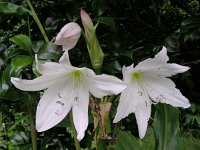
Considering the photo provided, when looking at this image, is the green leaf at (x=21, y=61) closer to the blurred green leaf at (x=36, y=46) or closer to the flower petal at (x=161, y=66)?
the blurred green leaf at (x=36, y=46)

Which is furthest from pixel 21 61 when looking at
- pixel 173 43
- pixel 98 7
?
pixel 173 43

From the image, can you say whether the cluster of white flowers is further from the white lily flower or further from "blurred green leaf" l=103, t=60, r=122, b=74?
"blurred green leaf" l=103, t=60, r=122, b=74

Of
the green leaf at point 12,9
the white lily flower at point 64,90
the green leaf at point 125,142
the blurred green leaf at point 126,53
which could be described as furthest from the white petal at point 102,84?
the blurred green leaf at point 126,53

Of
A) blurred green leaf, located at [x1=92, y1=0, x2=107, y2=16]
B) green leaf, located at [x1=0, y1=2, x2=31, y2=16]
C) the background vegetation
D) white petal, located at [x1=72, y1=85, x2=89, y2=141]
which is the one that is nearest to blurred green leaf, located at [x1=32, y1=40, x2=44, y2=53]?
the background vegetation

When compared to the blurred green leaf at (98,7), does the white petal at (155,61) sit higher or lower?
lower

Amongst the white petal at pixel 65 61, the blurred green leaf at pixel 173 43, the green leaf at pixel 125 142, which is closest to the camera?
the white petal at pixel 65 61

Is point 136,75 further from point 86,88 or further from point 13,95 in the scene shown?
point 13,95
